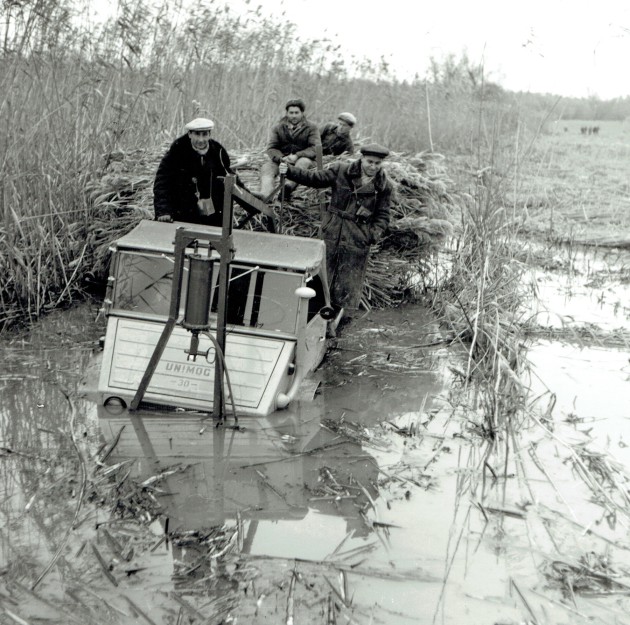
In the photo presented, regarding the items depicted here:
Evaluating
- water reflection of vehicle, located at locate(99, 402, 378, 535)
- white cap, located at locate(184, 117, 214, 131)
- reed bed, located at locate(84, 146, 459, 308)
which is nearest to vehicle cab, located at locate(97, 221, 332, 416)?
water reflection of vehicle, located at locate(99, 402, 378, 535)

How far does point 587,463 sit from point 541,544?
1.17 metres

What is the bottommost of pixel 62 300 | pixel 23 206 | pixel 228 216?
pixel 62 300

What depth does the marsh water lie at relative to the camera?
12.2 feet

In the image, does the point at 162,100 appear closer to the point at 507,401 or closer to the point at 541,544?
the point at 507,401

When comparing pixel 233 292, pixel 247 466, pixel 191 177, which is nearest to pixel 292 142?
pixel 191 177

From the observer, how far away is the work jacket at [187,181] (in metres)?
7.48

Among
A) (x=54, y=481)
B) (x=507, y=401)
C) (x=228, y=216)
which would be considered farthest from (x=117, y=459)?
(x=507, y=401)

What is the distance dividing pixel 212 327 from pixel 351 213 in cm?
293

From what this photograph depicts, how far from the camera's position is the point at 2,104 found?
7504 millimetres

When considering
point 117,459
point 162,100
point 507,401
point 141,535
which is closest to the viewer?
point 141,535

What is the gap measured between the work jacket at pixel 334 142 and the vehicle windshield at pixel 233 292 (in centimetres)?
349

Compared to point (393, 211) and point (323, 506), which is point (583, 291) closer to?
point (393, 211)

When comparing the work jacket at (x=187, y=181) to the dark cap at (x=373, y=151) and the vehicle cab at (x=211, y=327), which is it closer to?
the vehicle cab at (x=211, y=327)

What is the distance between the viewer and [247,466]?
5160 millimetres
